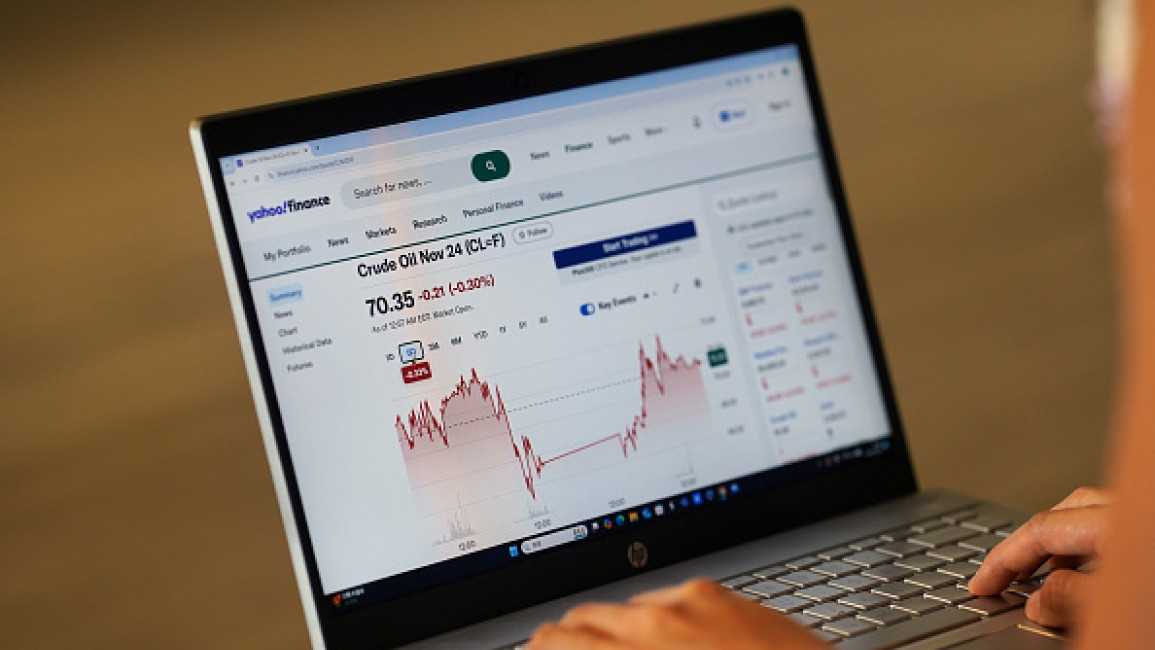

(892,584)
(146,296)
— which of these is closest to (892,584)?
(892,584)

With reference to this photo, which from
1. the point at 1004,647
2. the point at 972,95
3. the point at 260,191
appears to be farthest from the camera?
the point at 972,95

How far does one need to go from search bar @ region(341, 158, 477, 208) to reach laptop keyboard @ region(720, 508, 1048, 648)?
14.2 inches

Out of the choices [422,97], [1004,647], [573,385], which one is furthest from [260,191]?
[1004,647]

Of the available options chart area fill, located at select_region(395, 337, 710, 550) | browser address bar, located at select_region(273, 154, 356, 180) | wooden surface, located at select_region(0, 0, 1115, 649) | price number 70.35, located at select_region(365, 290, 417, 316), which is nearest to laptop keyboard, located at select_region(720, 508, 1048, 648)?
chart area fill, located at select_region(395, 337, 710, 550)

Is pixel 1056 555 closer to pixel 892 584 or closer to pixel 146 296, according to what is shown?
pixel 892 584

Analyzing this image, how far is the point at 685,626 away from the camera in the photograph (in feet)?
2.20

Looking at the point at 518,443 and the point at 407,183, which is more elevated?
the point at 407,183

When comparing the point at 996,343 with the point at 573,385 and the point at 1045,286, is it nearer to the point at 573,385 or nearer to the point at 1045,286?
the point at 1045,286

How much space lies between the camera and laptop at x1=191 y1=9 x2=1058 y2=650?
913mm

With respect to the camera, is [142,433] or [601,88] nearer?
[601,88]

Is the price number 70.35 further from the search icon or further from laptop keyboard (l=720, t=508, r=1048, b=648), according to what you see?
laptop keyboard (l=720, t=508, r=1048, b=648)

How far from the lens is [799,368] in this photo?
3.41 ft

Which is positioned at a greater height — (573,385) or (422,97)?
(422,97)

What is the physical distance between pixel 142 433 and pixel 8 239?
0.70 ft
